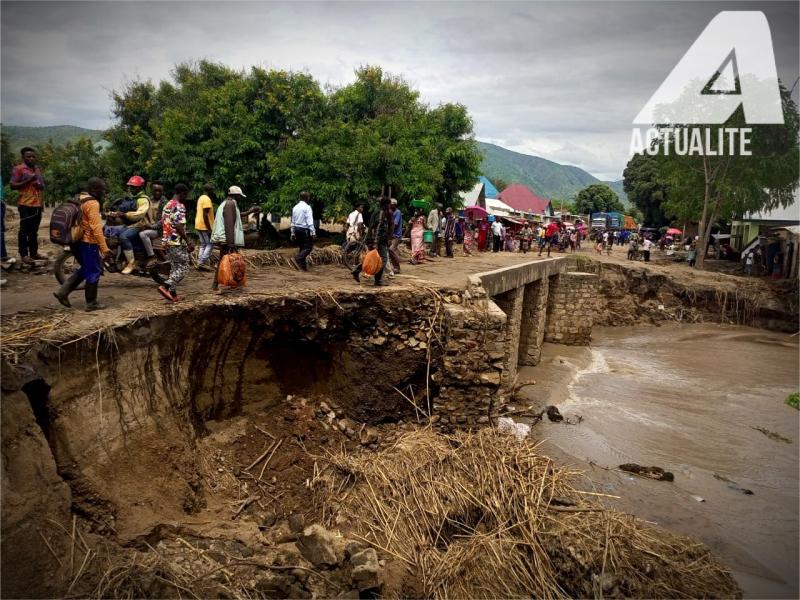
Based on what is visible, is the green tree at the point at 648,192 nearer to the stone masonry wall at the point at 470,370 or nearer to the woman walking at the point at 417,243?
the woman walking at the point at 417,243

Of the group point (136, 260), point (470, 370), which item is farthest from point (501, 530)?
point (136, 260)

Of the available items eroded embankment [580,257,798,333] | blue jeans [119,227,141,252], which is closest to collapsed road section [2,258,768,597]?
blue jeans [119,227,141,252]

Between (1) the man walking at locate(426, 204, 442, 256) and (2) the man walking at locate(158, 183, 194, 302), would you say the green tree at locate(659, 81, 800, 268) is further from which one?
(2) the man walking at locate(158, 183, 194, 302)

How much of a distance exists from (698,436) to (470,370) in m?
6.40

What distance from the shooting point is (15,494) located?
3.79 meters

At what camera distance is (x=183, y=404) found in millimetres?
5828

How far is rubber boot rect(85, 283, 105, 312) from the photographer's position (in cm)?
560

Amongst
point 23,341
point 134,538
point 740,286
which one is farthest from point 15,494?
point 740,286

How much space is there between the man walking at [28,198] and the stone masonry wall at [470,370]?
22.2 feet

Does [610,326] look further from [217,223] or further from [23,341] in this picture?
[23,341]

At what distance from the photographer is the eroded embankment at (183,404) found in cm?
404

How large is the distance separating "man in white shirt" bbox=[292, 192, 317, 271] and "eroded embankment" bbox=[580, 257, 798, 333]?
51.6 ft

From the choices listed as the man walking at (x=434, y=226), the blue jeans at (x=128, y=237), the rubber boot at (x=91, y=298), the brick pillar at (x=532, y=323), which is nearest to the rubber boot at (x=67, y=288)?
the rubber boot at (x=91, y=298)

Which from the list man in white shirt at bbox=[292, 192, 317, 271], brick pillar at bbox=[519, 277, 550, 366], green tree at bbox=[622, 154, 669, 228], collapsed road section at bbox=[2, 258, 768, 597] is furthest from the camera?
green tree at bbox=[622, 154, 669, 228]
